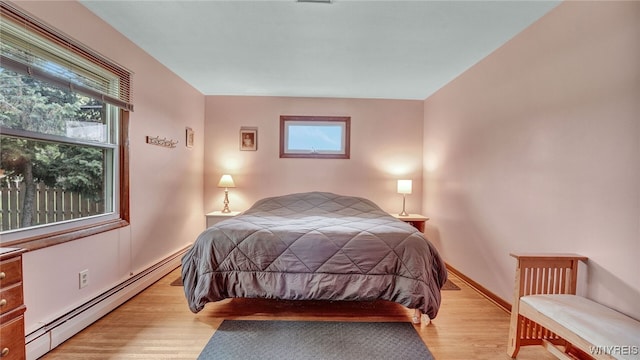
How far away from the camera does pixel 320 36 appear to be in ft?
7.06

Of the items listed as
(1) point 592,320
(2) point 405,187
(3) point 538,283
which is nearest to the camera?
(1) point 592,320

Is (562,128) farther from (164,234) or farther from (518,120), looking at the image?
(164,234)

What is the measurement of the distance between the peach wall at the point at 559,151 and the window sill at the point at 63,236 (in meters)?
3.19

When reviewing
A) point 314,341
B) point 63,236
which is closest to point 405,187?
point 314,341

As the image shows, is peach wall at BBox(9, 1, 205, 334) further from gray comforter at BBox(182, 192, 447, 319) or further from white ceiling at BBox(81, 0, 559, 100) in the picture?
gray comforter at BBox(182, 192, 447, 319)

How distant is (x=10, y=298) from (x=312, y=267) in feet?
5.02

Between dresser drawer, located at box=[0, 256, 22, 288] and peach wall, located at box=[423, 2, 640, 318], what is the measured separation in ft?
9.50

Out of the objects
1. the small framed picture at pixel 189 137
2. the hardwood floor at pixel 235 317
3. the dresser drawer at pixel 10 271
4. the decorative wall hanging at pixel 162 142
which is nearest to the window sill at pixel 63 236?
the dresser drawer at pixel 10 271

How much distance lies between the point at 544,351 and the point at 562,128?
146 centimetres

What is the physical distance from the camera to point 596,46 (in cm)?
152

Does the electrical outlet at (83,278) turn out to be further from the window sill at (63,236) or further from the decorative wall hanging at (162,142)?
the decorative wall hanging at (162,142)

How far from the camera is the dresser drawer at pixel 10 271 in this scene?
1075 mm

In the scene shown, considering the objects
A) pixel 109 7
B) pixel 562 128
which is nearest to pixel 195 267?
pixel 109 7

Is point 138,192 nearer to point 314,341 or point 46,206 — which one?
point 46,206
